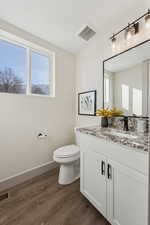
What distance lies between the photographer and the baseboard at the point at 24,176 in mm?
1588

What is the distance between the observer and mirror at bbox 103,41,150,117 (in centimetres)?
129

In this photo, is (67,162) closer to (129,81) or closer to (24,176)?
(24,176)

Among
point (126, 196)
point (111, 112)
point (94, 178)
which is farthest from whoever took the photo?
point (111, 112)

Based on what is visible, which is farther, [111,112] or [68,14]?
[111,112]

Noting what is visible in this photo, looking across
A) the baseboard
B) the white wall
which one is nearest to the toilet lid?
the white wall

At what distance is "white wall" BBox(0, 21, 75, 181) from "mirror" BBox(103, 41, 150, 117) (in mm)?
880

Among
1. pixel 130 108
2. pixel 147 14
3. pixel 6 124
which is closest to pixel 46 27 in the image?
pixel 147 14

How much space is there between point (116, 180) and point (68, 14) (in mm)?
1974

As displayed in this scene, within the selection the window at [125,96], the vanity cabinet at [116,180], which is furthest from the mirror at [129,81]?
the vanity cabinet at [116,180]

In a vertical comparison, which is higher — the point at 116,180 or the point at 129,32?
the point at 129,32

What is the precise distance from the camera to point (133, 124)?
1404 mm

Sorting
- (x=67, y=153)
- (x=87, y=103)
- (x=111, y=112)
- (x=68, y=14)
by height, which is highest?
(x=68, y=14)

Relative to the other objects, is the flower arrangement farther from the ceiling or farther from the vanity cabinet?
the ceiling

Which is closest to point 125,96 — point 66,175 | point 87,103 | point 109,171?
point 87,103
